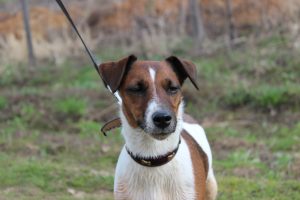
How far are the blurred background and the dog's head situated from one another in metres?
2.48

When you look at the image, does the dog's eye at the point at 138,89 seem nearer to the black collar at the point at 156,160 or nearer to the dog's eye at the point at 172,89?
the dog's eye at the point at 172,89

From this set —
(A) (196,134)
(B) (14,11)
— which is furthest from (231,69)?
(B) (14,11)

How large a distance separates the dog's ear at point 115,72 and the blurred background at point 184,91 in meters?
2.56

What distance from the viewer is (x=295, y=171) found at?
7949 millimetres

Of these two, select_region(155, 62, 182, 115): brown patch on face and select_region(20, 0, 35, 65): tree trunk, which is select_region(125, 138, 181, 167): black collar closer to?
select_region(155, 62, 182, 115): brown patch on face

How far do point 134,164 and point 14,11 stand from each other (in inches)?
684

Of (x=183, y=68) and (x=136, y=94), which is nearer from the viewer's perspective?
(x=136, y=94)

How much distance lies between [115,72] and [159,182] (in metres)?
0.83

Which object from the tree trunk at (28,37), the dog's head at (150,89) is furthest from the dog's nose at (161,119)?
the tree trunk at (28,37)

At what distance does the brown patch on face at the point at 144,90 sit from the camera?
461 cm

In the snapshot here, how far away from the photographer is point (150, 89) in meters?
4.65

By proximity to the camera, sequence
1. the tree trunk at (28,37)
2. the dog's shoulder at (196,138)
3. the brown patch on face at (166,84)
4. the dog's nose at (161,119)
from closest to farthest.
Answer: the dog's nose at (161,119) → the brown patch on face at (166,84) → the dog's shoulder at (196,138) → the tree trunk at (28,37)

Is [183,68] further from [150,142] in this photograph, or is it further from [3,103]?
[3,103]

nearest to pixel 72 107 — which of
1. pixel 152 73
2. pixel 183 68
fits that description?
pixel 183 68
